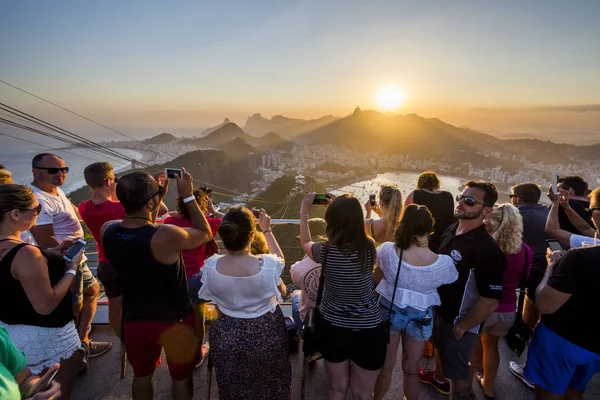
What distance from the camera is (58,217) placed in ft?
8.27

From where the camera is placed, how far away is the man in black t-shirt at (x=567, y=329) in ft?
5.14

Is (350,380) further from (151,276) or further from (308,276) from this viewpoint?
(151,276)

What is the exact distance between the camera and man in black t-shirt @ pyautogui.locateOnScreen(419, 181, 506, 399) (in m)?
1.89

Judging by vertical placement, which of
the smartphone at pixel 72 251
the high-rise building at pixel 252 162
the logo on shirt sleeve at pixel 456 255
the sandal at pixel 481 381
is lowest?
the high-rise building at pixel 252 162

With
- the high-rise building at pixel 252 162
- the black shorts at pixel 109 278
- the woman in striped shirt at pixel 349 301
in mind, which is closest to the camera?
the woman in striped shirt at pixel 349 301

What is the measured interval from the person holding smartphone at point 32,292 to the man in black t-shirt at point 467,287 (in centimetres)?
265

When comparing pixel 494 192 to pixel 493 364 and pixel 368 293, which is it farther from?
pixel 493 364

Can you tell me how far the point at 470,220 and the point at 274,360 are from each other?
1.77 metres

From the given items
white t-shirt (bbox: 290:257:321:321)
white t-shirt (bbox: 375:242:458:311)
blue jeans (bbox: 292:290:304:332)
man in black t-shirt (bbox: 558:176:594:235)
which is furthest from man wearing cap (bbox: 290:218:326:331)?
man in black t-shirt (bbox: 558:176:594:235)

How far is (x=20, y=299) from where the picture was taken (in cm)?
155

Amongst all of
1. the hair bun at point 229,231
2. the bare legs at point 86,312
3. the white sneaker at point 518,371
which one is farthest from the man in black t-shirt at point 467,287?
the bare legs at point 86,312

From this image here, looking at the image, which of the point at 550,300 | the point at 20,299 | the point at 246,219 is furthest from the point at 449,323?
the point at 20,299

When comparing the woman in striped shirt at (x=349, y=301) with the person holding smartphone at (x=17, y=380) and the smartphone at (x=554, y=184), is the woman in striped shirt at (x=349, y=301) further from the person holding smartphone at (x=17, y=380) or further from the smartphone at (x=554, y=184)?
the smartphone at (x=554, y=184)

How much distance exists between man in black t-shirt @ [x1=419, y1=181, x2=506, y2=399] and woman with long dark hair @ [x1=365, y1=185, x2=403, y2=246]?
463 millimetres
